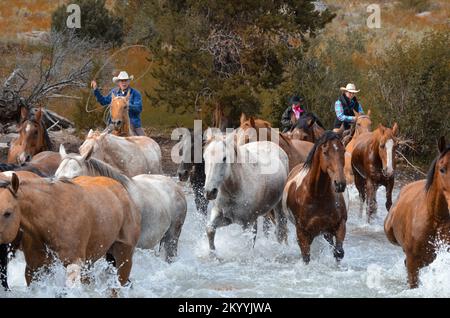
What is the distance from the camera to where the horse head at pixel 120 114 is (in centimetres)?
1297

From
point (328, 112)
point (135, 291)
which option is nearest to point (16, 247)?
point (135, 291)

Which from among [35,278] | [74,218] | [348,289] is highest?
[74,218]

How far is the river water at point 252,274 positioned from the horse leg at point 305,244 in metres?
0.11

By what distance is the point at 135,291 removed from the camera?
8531mm

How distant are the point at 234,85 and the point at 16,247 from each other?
50.3 feet

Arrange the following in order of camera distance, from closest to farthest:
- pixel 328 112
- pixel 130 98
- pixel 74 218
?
pixel 74 218, pixel 130 98, pixel 328 112

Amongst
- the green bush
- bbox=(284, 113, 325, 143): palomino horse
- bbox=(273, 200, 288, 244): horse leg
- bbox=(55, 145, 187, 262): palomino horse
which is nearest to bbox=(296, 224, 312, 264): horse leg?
bbox=(55, 145, 187, 262): palomino horse

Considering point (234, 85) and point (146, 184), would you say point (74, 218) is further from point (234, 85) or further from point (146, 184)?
point (234, 85)

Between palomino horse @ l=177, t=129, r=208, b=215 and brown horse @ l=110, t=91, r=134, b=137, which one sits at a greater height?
brown horse @ l=110, t=91, r=134, b=137

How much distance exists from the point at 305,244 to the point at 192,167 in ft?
7.80

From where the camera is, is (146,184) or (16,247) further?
(146,184)

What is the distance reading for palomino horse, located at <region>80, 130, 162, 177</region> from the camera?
11094 millimetres

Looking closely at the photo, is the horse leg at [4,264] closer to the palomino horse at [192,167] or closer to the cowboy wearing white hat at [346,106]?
the palomino horse at [192,167]

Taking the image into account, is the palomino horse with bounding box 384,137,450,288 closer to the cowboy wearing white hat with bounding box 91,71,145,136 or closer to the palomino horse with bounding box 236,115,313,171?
the palomino horse with bounding box 236,115,313,171
